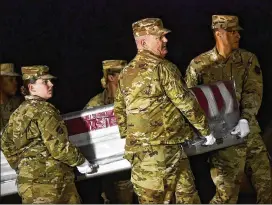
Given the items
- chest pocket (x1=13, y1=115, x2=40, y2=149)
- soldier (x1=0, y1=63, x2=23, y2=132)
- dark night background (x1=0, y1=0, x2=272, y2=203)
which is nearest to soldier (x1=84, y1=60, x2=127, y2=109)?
soldier (x1=0, y1=63, x2=23, y2=132)

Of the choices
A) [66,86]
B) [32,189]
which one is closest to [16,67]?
[66,86]

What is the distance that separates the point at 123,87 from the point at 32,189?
97 centimetres

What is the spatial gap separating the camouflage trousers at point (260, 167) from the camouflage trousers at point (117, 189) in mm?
1003

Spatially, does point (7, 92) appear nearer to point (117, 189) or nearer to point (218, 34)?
point (117, 189)

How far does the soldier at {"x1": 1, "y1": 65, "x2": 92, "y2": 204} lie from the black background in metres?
1.71

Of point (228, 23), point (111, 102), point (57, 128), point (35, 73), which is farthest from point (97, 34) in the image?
point (57, 128)

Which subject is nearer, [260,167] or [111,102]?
[260,167]

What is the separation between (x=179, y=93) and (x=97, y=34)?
2.42 metres

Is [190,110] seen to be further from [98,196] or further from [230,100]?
[98,196]

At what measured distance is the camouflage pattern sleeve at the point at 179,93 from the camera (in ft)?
13.5

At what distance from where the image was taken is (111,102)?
5469 millimetres

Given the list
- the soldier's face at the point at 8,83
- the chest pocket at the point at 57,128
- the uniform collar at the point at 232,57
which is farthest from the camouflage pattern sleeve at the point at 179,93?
the soldier's face at the point at 8,83

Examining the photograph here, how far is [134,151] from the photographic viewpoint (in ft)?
14.1

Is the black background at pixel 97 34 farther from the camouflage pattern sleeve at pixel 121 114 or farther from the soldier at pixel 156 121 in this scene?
the soldier at pixel 156 121
